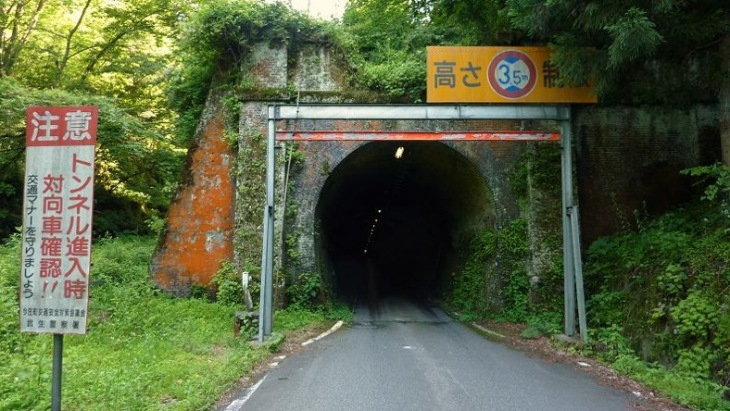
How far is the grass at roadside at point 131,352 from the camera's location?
5312mm

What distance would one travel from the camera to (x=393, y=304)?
54.7 ft

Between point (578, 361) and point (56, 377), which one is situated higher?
point (56, 377)

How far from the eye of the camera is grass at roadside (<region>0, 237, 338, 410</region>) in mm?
5312

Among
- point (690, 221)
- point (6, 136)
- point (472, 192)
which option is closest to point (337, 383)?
point (690, 221)

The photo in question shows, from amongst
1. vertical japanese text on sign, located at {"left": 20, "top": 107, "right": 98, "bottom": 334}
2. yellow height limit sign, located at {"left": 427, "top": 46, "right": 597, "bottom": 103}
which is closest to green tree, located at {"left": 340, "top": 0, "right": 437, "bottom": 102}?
yellow height limit sign, located at {"left": 427, "top": 46, "right": 597, "bottom": 103}

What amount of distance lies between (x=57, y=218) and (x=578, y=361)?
7070 millimetres

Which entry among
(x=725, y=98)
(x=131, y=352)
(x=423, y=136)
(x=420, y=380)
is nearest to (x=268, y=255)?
(x=131, y=352)

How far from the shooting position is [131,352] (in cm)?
730

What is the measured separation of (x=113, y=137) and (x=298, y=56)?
6136 millimetres

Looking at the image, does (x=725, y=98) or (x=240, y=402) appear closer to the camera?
(x=240, y=402)

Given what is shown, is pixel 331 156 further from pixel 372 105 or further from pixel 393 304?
pixel 393 304

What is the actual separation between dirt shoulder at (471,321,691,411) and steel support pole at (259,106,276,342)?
4.12 metres

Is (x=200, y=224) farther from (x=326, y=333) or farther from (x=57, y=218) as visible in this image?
(x=57, y=218)

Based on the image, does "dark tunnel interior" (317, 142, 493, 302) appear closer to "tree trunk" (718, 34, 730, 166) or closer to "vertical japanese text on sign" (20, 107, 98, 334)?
"tree trunk" (718, 34, 730, 166)
